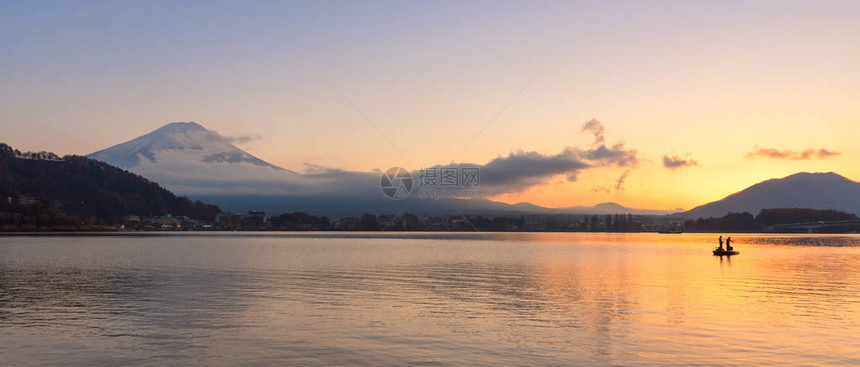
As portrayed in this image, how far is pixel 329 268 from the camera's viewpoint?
63.6 meters

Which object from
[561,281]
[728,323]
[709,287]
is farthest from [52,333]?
[709,287]

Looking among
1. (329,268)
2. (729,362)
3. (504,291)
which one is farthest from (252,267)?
(729,362)

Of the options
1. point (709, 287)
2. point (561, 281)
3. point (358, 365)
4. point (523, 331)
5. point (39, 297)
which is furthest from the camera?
point (561, 281)

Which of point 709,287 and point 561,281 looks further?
point 561,281

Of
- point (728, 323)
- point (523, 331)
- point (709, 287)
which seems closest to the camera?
point (523, 331)

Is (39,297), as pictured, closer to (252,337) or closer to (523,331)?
(252,337)

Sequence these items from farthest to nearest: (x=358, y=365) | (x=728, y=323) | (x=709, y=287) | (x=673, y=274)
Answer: (x=673, y=274) → (x=709, y=287) → (x=728, y=323) → (x=358, y=365)

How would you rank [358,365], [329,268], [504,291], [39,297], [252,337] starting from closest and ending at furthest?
[358,365], [252,337], [39,297], [504,291], [329,268]

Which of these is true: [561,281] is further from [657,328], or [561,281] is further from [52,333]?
[52,333]

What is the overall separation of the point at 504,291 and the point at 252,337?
71.5 ft

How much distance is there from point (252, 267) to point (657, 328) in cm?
4690

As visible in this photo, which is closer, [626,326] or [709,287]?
[626,326]

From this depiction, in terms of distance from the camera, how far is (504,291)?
4272cm

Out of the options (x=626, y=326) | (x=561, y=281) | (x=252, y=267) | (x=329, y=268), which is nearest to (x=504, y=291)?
(x=561, y=281)
